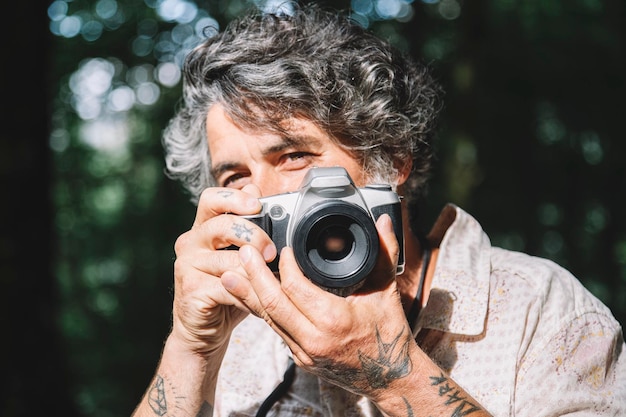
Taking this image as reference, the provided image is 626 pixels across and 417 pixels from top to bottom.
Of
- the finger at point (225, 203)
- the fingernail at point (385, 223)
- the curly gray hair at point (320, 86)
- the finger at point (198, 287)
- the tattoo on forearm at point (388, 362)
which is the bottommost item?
the tattoo on forearm at point (388, 362)

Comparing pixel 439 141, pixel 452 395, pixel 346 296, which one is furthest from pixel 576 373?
pixel 439 141

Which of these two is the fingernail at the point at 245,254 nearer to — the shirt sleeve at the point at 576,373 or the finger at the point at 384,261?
the finger at the point at 384,261

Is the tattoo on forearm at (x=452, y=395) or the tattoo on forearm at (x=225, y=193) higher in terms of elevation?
the tattoo on forearm at (x=225, y=193)

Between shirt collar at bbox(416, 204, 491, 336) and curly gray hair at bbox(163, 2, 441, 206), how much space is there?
0.25 meters

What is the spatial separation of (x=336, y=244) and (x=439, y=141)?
221cm

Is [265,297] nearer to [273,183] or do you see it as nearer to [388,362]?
[388,362]

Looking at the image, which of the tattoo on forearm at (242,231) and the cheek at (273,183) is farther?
the cheek at (273,183)

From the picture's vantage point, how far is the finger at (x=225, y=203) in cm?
135

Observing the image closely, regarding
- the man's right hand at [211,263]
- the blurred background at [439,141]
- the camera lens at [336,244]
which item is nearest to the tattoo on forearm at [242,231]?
the man's right hand at [211,263]

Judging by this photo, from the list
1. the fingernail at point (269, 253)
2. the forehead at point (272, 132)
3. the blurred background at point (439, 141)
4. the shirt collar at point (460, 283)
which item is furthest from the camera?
the blurred background at point (439, 141)

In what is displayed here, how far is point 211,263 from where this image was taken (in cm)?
137

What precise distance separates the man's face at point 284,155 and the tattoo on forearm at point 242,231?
1.06 feet

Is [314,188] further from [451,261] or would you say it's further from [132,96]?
[132,96]

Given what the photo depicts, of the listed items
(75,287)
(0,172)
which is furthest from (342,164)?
(75,287)
